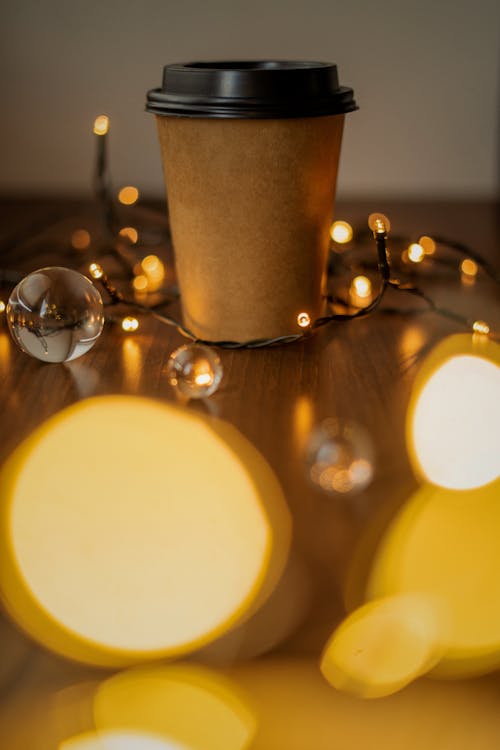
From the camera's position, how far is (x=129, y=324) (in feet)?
3.24

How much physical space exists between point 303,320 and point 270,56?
Result: 99cm

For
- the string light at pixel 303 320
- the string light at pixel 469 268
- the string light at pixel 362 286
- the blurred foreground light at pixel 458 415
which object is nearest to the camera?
the blurred foreground light at pixel 458 415

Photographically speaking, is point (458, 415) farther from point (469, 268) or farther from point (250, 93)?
point (469, 268)

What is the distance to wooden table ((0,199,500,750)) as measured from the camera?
571 millimetres

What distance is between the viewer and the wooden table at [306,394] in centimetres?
57

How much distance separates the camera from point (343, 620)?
53cm

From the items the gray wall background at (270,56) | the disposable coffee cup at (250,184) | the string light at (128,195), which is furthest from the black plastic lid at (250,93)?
the gray wall background at (270,56)

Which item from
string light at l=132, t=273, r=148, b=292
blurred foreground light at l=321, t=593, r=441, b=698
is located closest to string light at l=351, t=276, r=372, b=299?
string light at l=132, t=273, r=148, b=292

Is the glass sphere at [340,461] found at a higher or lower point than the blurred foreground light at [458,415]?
higher

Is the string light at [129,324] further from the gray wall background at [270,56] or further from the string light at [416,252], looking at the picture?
the gray wall background at [270,56]

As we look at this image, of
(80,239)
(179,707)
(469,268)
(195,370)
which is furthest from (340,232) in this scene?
(179,707)

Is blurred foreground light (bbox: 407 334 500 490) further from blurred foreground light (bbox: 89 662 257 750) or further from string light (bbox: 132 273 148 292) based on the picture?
string light (bbox: 132 273 148 292)

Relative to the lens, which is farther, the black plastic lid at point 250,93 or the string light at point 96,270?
the string light at point 96,270

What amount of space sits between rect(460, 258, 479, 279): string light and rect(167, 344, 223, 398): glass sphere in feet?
1.70
